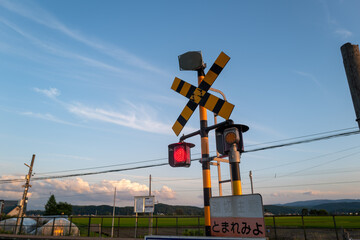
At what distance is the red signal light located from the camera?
4250 mm

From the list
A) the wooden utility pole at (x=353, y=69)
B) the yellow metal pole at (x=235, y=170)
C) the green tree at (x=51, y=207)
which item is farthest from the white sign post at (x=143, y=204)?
the green tree at (x=51, y=207)

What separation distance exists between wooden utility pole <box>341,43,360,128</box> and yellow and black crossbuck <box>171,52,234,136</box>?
5.40 ft

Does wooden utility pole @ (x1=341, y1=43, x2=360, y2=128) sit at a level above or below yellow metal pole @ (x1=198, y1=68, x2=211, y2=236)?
above

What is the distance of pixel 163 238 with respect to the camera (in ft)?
11.0

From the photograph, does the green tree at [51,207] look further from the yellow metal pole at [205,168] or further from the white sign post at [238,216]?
the white sign post at [238,216]

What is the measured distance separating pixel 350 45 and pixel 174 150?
3144 millimetres

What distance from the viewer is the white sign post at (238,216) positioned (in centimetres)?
271

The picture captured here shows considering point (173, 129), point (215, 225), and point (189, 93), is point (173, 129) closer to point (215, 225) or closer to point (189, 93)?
point (189, 93)

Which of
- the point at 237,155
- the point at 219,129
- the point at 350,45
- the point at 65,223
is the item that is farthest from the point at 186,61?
the point at 65,223

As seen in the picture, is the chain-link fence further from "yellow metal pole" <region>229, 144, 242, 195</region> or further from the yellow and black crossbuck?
"yellow metal pole" <region>229, 144, 242, 195</region>

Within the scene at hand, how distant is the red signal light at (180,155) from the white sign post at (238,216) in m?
1.21

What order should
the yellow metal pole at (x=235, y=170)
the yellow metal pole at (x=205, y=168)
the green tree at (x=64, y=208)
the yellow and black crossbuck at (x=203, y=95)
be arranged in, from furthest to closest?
the green tree at (x=64, y=208)
the yellow and black crossbuck at (x=203, y=95)
the yellow metal pole at (x=205, y=168)
the yellow metal pole at (x=235, y=170)

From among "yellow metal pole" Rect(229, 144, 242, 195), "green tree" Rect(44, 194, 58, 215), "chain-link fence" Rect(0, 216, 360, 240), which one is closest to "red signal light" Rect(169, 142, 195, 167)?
"yellow metal pole" Rect(229, 144, 242, 195)

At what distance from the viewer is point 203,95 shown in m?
4.34
